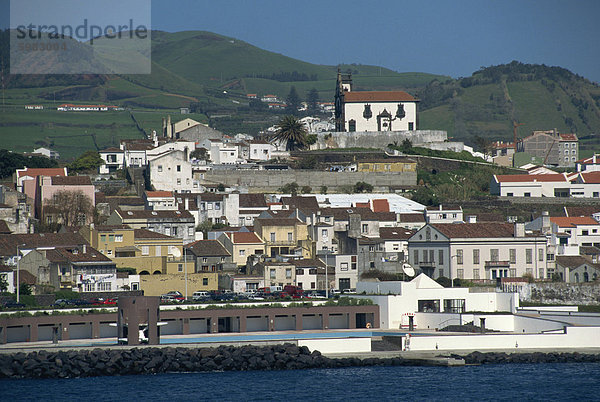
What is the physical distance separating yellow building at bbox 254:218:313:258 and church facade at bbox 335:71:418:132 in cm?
3548

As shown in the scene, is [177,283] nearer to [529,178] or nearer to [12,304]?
[12,304]

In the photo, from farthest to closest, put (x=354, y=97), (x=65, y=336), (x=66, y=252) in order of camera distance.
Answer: (x=354, y=97), (x=66, y=252), (x=65, y=336)

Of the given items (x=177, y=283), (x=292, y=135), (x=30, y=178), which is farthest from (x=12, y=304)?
(x=292, y=135)

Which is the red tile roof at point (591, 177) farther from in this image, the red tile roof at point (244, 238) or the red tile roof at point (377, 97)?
the red tile roof at point (244, 238)

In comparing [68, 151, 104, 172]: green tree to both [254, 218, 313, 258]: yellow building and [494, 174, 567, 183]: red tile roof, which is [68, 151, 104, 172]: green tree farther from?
[494, 174, 567, 183]: red tile roof

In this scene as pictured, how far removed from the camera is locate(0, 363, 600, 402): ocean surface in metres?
40.4

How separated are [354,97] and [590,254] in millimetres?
39494

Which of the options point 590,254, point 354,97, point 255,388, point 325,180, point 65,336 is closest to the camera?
point 255,388

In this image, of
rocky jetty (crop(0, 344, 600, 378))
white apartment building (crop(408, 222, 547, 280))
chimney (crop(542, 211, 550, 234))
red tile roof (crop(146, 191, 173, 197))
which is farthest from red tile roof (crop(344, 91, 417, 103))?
rocky jetty (crop(0, 344, 600, 378))

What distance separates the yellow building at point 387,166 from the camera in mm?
92875

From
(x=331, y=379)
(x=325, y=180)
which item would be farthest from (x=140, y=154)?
(x=331, y=379)

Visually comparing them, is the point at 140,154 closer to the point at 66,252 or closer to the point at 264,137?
the point at 264,137

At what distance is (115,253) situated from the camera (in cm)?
6575

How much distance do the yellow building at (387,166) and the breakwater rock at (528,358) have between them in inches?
1832
